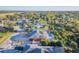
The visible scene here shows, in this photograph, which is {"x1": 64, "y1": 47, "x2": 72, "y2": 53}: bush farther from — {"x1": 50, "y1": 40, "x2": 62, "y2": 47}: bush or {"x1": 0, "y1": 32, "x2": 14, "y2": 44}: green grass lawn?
{"x1": 0, "y1": 32, "x2": 14, "y2": 44}: green grass lawn

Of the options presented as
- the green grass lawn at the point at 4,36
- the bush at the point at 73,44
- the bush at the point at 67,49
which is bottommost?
the bush at the point at 67,49

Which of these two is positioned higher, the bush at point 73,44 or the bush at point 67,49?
the bush at point 73,44

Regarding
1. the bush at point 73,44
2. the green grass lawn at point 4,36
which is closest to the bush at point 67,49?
the bush at point 73,44

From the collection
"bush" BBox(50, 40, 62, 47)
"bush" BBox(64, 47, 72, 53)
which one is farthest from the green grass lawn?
"bush" BBox(64, 47, 72, 53)

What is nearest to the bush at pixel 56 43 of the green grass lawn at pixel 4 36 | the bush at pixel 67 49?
the bush at pixel 67 49

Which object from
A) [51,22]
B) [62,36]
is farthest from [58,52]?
[51,22]

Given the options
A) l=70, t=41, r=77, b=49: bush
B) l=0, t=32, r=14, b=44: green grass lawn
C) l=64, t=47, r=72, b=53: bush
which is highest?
l=0, t=32, r=14, b=44: green grass lawn

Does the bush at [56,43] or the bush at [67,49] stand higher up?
the bush at [56,43]

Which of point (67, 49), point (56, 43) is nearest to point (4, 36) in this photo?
point (56, 43)

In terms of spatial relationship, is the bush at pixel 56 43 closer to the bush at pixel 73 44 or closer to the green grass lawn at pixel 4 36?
the bush at pixel 73 44
